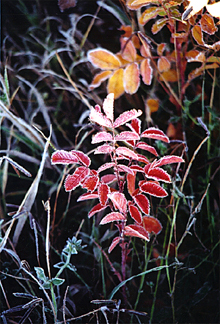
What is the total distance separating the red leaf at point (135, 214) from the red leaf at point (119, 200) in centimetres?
2

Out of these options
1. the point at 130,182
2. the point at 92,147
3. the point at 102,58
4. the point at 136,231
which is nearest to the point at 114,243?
the point at 136,231

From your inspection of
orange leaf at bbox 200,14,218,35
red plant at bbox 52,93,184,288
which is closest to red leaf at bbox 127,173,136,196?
red plant at bbox 52,93,184,288

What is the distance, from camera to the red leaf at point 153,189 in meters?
0.75

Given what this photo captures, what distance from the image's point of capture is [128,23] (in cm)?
80

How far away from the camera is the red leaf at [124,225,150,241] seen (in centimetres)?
75

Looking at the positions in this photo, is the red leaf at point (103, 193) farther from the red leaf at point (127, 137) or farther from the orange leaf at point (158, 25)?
the orange leaf at point (158, 25)

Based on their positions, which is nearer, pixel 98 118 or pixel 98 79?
pixel 98 118

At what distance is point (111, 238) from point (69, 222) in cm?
13

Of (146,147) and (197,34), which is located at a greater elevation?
(197,34)

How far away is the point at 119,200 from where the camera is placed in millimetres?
731

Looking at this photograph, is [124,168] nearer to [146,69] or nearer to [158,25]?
[146,69]

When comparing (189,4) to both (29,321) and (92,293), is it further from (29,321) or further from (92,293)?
(29,321)

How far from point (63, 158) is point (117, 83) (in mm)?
278

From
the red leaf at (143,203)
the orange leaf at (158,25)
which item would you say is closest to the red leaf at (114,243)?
the red leaf at (143,203)
